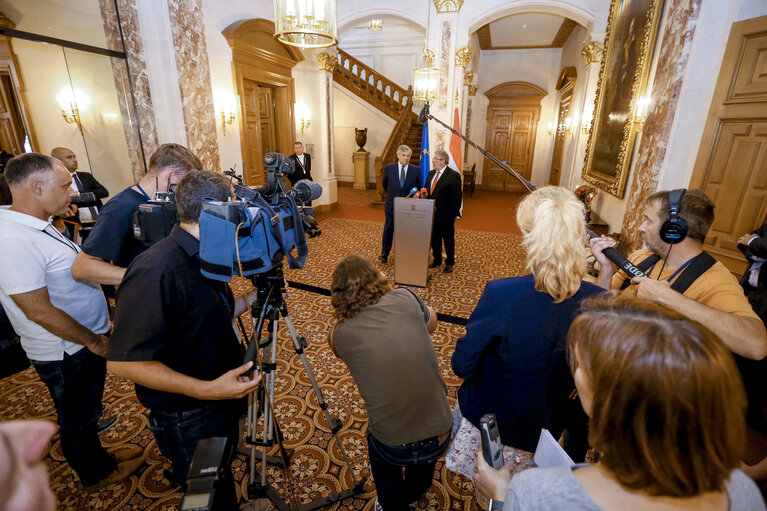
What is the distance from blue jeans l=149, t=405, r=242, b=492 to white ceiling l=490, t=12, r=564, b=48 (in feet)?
37.7

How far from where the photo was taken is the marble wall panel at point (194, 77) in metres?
4.73

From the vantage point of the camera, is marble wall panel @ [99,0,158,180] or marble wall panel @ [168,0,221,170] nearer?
marble wall panel @ [99,0,158,180]

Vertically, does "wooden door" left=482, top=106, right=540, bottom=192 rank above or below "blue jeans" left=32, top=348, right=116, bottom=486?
above

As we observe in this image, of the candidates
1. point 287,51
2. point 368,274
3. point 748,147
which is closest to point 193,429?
point 368,274

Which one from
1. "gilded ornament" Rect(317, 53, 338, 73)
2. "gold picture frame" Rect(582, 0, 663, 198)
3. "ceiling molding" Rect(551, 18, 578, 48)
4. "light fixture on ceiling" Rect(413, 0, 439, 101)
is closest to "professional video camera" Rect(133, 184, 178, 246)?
"gold picture frame" Rect(582, 0, 663, 198)

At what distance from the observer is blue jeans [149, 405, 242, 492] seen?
145cm

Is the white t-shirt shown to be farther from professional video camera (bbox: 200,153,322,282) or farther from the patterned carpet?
professional video camera (bbox: 200,153,322,282)

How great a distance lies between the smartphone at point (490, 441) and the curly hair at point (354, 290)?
0.70 metres

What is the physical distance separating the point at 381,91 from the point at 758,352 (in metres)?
12.6

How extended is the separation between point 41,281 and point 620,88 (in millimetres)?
7150

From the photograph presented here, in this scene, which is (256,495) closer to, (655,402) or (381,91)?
(655,402)

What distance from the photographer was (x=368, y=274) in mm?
1570

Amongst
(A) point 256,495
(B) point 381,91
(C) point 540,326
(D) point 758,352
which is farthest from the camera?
(B) point 381,91

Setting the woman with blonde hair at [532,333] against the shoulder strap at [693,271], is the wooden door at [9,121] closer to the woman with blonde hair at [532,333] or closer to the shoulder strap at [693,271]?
the woman with blonde hair at [532,333]
